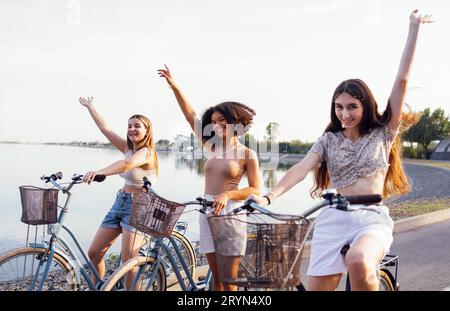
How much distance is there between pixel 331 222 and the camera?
3410 mm

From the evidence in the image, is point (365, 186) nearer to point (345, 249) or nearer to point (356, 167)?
point (356, 167)

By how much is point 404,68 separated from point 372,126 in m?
0.40

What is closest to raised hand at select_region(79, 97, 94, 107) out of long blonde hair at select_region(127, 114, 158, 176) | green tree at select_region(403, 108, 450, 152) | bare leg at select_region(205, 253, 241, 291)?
long blonde hair at select_region(127, 114, 158, 176)

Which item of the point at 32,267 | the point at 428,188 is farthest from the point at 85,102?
the point at 428,188

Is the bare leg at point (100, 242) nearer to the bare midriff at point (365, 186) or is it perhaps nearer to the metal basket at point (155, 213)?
the metal basket at point (155, 213)

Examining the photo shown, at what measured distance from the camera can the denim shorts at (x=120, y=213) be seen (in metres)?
4.66

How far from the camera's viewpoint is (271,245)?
2.82 meters

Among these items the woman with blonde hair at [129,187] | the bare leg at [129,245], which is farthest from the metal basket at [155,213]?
the bare leg at [129,245]

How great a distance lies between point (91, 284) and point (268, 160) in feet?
187

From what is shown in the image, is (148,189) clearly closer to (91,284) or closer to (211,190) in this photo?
(211,190)

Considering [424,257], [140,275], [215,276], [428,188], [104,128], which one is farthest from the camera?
[428,188]

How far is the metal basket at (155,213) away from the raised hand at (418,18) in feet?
5.97

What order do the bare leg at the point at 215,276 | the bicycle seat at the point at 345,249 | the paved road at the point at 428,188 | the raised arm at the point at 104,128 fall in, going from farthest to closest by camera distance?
1. the paved road at the point at 428,188
2. the raised arm at the point at 104,128
3. the bare leg at the point at 215,276
4. the bicycle seat at the point at 345,249
